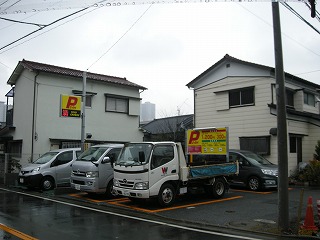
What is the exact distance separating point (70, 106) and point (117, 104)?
315 inches

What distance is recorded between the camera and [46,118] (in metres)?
20.6

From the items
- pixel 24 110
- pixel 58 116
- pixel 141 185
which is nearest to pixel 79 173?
pixel 141 185

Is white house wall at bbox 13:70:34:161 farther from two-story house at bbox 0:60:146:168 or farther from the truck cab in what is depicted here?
the truck cab

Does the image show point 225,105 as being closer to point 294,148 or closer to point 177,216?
point 294,148

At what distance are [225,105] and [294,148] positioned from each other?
4.78 m

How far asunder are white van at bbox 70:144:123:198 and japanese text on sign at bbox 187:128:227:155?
3.10 meters

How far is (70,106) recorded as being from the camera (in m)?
16.6

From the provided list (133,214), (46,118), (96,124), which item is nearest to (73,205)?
(133,214)

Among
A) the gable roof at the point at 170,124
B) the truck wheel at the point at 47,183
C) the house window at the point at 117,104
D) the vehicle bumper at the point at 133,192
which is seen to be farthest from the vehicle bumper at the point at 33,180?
the gable roof at the point at 170,124

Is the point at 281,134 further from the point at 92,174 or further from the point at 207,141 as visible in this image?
the point at 92,174

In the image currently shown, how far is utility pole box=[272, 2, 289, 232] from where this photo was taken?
7.73m

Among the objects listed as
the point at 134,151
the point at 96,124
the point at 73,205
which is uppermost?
the point at 96,124

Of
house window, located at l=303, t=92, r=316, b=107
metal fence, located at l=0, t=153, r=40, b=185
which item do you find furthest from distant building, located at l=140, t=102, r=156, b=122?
metal fence, located at l=0, t=153, r=40, b=185

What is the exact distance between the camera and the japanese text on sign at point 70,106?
16312 mm
